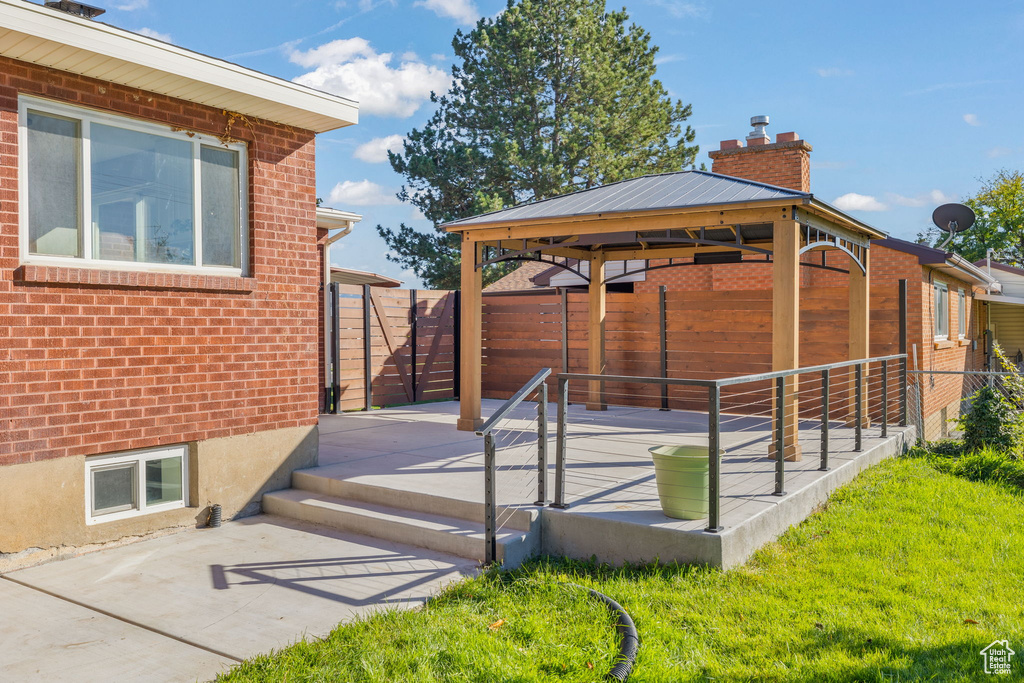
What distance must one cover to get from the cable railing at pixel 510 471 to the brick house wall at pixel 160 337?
201cm

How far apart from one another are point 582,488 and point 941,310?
11.9 metres

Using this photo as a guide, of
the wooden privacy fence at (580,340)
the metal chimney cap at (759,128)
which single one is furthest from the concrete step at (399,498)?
the metal chimney cap at (759,128)

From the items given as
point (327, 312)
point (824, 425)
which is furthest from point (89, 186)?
point (824, 425)

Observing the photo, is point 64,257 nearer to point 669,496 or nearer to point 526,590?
point 526,590

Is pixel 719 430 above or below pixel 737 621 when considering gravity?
above

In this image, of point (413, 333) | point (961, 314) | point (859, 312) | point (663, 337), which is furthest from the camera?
point (961, 314)

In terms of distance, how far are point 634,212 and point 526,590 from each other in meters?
4.68

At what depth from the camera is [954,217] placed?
16.3 meters

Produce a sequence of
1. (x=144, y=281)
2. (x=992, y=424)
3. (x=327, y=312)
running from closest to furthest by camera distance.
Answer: (x=144, y=281) → (x=992, y=424) → (x=327, y=312)

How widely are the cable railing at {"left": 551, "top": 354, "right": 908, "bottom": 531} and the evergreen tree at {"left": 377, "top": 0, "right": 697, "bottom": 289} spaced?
45.9 ft

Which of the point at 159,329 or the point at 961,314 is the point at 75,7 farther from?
the point at 961,314

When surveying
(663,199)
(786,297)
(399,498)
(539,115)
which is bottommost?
(399,498)

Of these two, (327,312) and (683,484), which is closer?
(683,484)

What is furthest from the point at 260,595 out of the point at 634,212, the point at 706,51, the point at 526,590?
the point at 706,51
